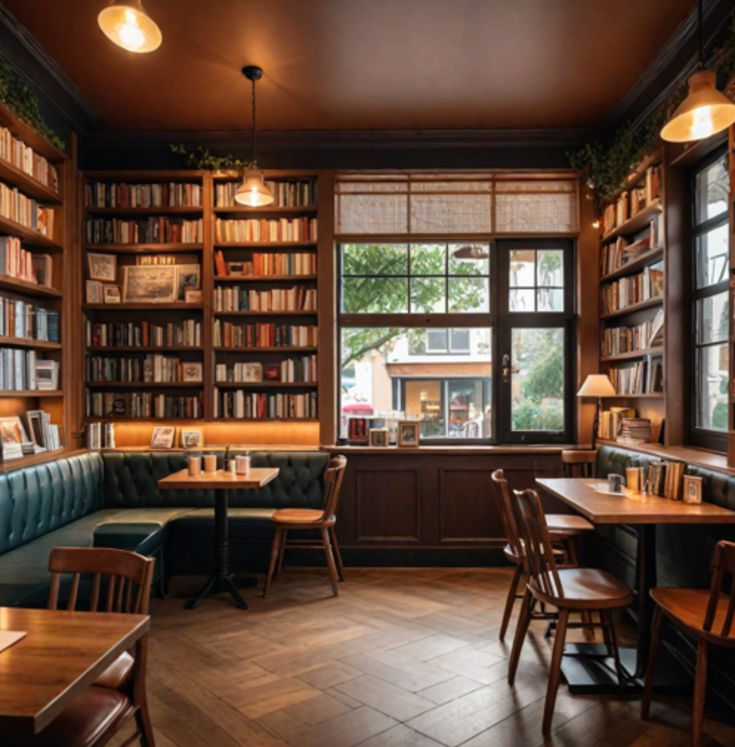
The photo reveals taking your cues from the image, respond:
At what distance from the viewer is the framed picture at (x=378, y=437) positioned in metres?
5.47

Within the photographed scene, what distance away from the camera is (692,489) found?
3273mm

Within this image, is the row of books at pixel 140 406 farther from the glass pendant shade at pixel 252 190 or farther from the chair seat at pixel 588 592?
the chair seat at pixel 588 592

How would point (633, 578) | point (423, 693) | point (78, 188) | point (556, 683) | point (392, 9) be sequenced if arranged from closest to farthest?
point (556, 683)
point (423, 693)
point (392, 9)
point (633, 578)
point (78, 188)

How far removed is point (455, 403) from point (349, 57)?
2.98 metres

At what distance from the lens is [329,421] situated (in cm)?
550

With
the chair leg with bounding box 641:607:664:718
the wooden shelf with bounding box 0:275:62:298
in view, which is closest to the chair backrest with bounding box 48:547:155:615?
the chair leg with bounding box 641:607:664:718

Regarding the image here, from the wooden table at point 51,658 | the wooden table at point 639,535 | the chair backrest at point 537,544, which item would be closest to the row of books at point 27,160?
the wooden table at point 51,658

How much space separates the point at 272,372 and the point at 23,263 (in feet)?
6.89

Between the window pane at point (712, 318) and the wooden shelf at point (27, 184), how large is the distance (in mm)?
4685

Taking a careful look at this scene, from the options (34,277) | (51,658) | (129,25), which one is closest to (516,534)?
(51,658)

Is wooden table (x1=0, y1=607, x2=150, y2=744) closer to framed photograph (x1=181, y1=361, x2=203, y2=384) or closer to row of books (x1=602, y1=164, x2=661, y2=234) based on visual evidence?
framed photograph (x1=181, y1=361, x2=203, y2=384)

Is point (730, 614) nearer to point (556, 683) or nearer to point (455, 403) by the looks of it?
point (556, 683)

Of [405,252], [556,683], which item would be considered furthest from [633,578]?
[405,252]

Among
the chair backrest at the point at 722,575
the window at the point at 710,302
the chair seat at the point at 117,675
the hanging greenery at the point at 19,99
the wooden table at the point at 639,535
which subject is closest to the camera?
the chair seat at the point at 117,675
